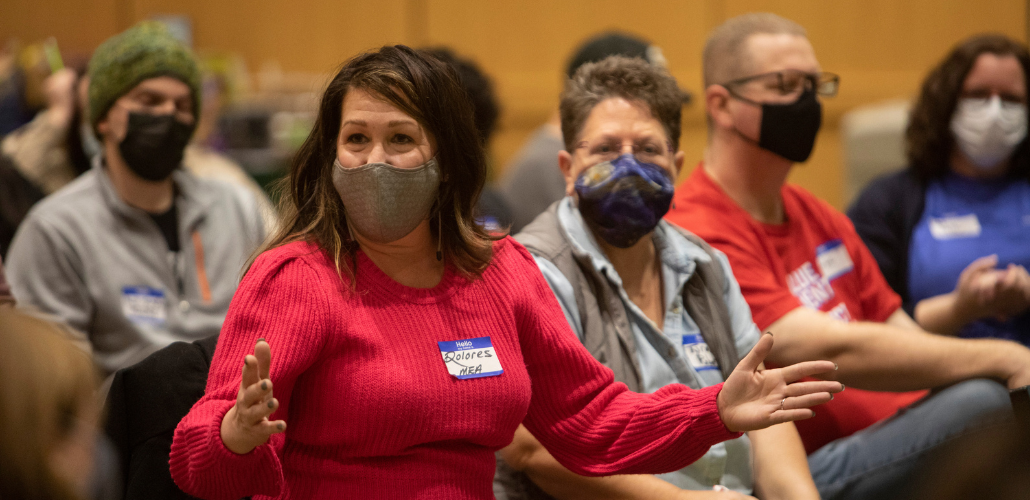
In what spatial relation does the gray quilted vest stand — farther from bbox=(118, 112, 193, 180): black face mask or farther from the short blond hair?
bbox=(118, 112, 193, 180): black face mask

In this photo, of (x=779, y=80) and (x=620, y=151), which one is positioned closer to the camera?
(x=620, y=151)

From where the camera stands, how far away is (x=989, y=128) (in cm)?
285

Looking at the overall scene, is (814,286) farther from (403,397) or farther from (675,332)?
(403,397)

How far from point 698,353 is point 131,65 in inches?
65.6

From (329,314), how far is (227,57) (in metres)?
4.88

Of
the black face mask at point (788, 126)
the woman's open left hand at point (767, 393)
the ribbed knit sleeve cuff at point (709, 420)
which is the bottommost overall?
the ribbed knit sleeve cuff at point (709, 420)

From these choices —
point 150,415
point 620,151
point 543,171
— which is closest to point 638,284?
point 620,151

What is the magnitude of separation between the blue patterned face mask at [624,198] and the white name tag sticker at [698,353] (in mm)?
227

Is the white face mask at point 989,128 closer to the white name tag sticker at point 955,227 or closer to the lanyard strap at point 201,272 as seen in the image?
the white name tag sticker at point 955,227

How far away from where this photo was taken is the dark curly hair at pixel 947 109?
2.90m

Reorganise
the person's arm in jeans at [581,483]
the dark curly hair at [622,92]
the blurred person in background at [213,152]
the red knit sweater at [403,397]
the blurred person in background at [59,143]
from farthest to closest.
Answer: the blurred person in background at [59,143]
the blurred person in background at [213,152]
the dark curly hair at [622,92]
the person's arm in jeans at [581,483]
the red knit sweater at [403,397]

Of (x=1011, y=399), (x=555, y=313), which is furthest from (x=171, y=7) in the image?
(x=1011, y=399)

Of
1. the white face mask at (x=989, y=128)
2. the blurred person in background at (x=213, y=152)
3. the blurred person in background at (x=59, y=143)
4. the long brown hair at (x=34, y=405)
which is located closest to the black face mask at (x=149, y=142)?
the blurred person in background at (x=213, y=152)

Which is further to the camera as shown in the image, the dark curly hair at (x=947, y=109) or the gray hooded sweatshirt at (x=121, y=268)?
the dark curly hair at (x=947, y=109)
